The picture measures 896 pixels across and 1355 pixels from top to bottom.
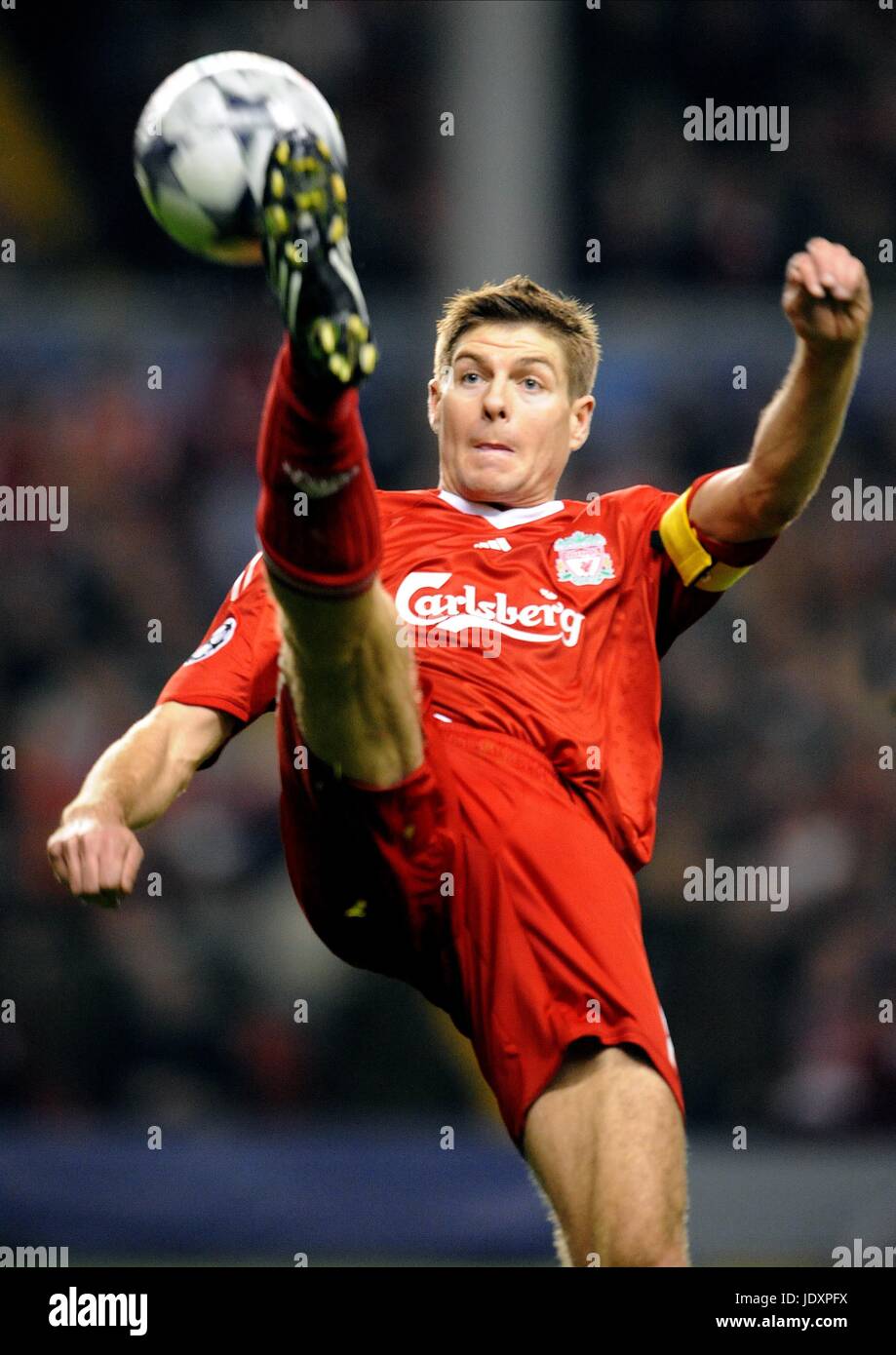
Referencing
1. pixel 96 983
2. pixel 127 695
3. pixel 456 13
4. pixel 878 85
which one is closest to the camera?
pixel 96 983

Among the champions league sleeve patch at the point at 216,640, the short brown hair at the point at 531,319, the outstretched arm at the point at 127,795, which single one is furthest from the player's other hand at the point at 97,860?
the short brown hair at the point at 531,319

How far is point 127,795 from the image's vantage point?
12.1ft

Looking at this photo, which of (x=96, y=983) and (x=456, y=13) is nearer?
(x=96, y=983)

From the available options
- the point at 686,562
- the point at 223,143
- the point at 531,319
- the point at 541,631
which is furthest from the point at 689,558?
the point at 223,143

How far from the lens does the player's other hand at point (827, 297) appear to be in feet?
11.3

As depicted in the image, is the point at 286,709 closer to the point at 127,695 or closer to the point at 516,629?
the point at 516,629

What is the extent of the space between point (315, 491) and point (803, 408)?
1005 mm

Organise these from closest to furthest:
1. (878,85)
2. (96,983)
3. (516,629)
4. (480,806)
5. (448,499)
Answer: (480,806) → (516,629) → (448,499) → (96,983) → (878,85)

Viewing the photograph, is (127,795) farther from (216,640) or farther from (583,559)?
(583,559)

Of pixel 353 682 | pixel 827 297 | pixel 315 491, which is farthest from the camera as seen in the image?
pixel 827 297

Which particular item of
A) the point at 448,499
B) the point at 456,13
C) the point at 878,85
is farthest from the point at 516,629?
the point at 878,85
